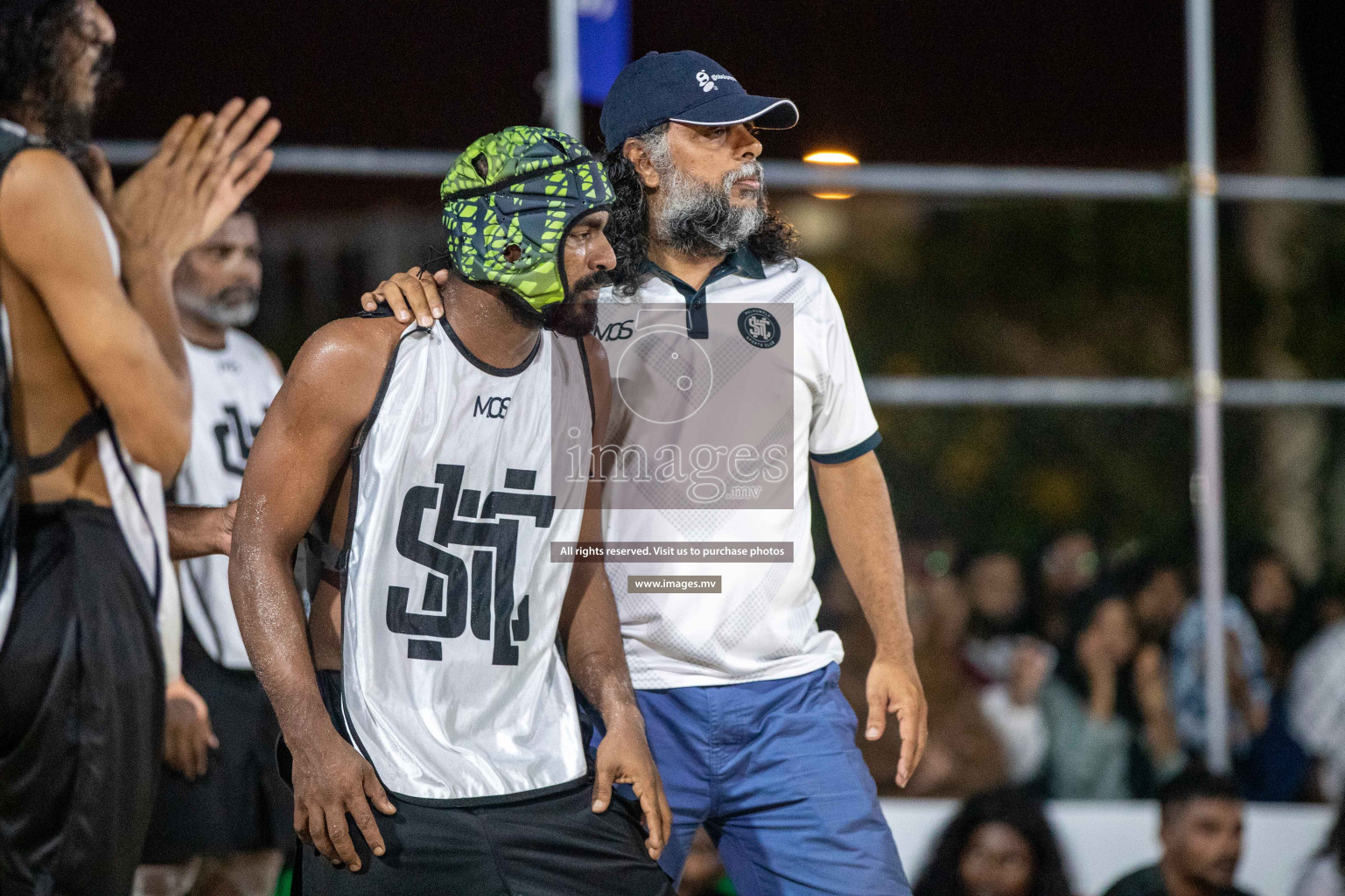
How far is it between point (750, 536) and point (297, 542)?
2.73 ft

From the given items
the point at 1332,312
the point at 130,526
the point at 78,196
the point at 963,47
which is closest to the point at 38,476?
the point at 130,526

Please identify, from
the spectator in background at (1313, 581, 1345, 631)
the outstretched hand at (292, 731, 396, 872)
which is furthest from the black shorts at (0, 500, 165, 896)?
the spectator in background at (1313, 581, 1345, 631)

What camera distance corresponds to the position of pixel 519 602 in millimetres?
2219

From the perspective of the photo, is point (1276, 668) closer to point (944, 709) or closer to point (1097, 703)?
point (1097, 703)

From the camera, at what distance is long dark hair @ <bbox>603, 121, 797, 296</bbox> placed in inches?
101

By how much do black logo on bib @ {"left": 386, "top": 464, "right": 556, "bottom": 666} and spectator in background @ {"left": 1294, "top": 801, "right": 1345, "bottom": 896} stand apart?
9.47 ft

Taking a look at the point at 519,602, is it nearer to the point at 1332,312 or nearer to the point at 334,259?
the point at 334,259

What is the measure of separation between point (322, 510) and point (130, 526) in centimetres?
52

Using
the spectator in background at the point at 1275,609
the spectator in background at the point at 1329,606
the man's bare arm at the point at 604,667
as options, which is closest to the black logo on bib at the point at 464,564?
the man's bare arm at the point at 604,667

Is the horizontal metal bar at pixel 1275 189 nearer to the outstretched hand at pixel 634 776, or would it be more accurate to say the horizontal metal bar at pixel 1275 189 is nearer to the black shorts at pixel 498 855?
the outstretched hand at pixel 634 776

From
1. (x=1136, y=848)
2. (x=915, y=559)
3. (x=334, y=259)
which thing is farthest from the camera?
(x=915, y=559)

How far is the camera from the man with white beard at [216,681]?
341 cm

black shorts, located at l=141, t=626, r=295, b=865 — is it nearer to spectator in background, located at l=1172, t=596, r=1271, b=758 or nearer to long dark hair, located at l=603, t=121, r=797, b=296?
long dark hair, located at l=603, t=121, r=797, b=296

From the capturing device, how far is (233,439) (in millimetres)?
3553
